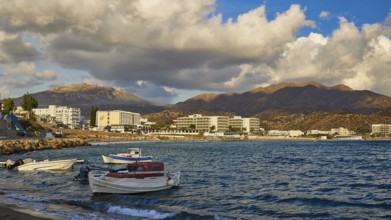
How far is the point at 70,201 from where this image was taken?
3158 cm

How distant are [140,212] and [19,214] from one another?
7.25 metres

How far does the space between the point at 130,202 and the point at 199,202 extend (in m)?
5.47

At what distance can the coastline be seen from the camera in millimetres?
23861

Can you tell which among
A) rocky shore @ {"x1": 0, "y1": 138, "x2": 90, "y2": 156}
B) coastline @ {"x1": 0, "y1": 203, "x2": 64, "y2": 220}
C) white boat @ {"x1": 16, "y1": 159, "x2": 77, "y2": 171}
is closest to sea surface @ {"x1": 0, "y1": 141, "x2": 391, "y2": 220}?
coastline @ {"x1": 0, "y1": 203, "x2": 64, "y2": 220}

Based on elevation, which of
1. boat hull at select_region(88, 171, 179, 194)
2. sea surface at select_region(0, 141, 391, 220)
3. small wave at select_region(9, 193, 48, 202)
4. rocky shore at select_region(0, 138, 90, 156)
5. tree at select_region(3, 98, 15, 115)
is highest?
tree at select_region(3, 98, 15, 115)

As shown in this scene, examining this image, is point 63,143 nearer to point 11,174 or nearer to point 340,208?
point 11,174

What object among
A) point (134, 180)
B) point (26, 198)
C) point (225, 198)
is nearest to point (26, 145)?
point (26, 198)

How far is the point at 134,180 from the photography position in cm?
3544

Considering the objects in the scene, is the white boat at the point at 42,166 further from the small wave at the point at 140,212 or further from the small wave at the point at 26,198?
the small wave at the point at 140,212

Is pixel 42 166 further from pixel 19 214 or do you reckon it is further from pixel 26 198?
pixel 19 214

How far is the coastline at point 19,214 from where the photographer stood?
78.3 feet

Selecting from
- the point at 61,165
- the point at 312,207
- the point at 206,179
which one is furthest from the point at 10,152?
the point at 312,207

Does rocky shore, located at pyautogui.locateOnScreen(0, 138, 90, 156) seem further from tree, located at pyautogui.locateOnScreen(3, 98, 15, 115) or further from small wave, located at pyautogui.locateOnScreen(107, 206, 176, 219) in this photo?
small wave, located at pyautogui.locateOnScreen(107, 206, 176, 219)

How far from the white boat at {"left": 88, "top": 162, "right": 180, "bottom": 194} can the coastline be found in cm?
807
